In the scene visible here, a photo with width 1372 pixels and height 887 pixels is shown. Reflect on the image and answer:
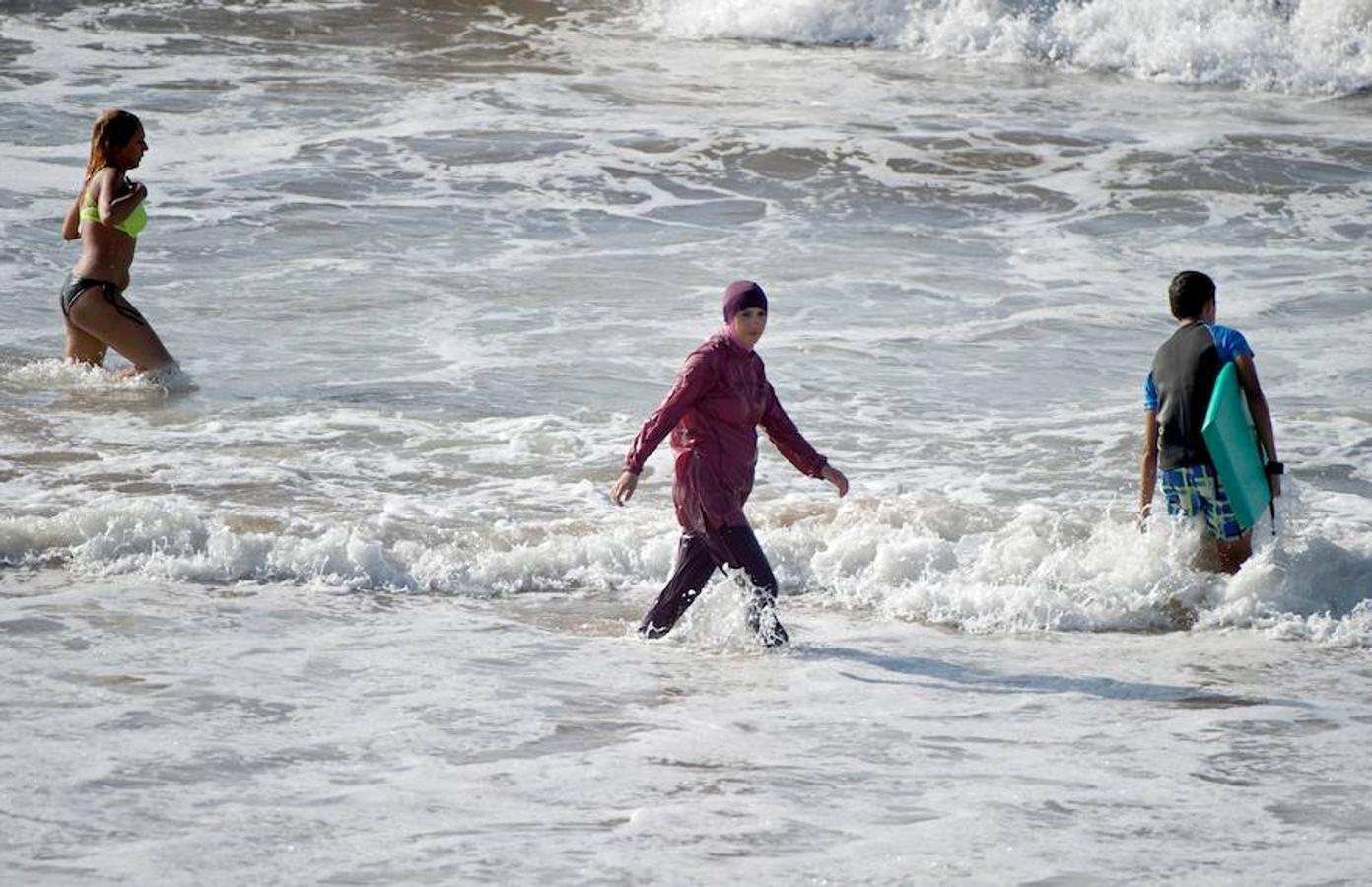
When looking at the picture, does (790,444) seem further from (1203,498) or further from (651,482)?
(651,482)

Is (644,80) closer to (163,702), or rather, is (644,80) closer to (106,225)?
(106,225)

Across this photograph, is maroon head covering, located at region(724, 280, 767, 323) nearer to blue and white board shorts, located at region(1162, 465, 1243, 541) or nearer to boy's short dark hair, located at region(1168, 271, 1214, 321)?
boy's short dark hair, located at region(1168, 271, 1214, 321)

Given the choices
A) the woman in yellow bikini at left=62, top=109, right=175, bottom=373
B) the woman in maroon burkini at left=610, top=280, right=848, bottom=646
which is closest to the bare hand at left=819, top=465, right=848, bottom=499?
the woman in maroon burkini at left=610, top=280, right=848, bottom=646

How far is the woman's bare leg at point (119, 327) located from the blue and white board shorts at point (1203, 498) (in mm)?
6069

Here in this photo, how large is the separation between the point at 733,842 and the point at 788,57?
19636 millimetres

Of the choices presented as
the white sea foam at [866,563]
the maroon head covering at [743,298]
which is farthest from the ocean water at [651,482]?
the maroon head covering at [743,298]

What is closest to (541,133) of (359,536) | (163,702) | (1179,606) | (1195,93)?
(1195,93)

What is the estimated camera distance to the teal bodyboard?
24.1ft

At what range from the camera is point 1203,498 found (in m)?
7.73

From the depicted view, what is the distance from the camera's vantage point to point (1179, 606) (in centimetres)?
797

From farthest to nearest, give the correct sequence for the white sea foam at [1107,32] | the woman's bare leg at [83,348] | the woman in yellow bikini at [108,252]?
the white sea foam at [1107,32]
the woman's bare leg at [83,348]
the woman in yellow bikini at [108,252]

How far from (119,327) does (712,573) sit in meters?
5.15

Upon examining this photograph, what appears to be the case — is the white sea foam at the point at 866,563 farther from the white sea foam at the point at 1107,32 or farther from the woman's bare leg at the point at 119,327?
the white sea foam at the point at 1107,32

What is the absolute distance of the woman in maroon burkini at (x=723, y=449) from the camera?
22.1ft
